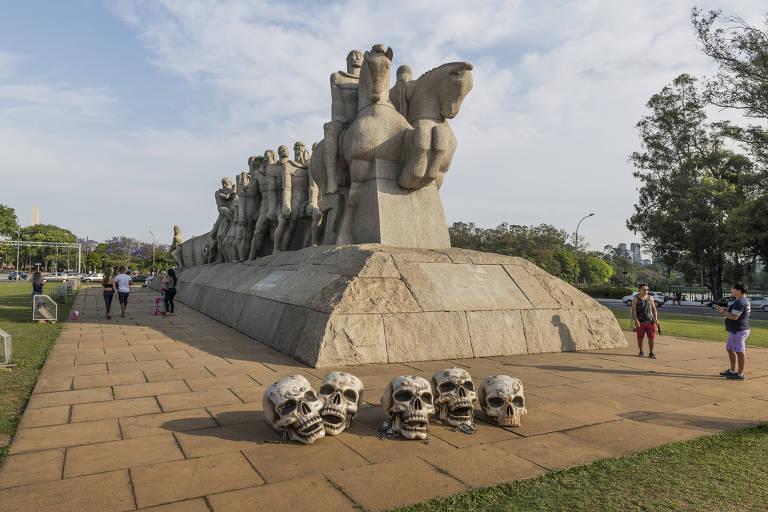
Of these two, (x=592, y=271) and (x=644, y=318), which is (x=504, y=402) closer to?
(x=644, y=318)

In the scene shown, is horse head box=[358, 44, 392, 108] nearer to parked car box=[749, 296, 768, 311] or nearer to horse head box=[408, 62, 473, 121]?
horse head box=[408, 62, 473, 121]

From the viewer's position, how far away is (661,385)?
5.18 metres

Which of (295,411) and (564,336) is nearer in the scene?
(295,411)

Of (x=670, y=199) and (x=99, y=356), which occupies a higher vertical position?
(x=670, y=199)

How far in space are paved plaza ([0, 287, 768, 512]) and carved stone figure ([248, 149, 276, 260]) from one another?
28.8 ft

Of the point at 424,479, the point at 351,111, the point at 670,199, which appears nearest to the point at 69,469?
the point at 424,479

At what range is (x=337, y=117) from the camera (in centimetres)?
964

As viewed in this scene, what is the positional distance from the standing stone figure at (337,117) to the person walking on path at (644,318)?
554 cm

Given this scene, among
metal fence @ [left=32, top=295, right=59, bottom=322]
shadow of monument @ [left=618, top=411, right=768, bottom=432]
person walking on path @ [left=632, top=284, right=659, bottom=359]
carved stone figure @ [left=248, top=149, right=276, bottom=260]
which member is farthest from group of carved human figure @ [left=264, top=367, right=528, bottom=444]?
carved stone figure @ [left=248, top=149, right=276, bottom=260]

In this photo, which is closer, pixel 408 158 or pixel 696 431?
pixel 696 431

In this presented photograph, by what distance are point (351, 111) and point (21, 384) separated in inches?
273

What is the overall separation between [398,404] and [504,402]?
2.73 ft

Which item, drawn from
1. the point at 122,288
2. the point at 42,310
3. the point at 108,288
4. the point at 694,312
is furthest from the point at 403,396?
the point at 694,312

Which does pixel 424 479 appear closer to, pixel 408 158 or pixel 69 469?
pixel 69 469
